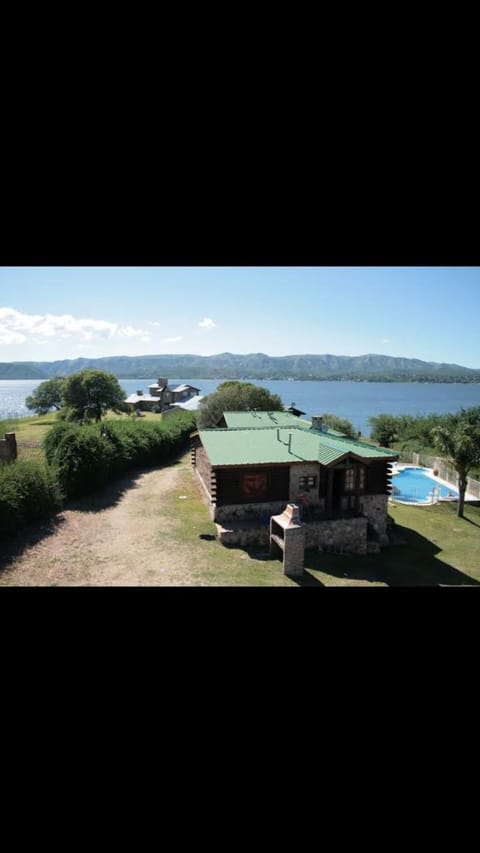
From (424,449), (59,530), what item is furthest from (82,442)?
(424,449)

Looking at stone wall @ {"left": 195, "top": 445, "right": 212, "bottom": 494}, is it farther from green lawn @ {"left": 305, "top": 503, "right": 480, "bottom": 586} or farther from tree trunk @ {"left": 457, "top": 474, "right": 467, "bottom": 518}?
tree trunk @ {"left": 457, "top": 474, "right": 467, "bottom": 518}

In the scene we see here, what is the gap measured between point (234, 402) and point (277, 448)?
10.5m

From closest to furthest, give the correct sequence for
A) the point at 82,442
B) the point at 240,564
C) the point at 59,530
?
the point at 240,564 → the point at 59,530 → the point at 82,442

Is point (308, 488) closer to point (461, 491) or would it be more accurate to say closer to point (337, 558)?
point (337, 558)

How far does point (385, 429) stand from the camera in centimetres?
2644

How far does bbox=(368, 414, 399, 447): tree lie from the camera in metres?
26.0

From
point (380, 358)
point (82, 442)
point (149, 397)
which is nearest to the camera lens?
point (82, 442)

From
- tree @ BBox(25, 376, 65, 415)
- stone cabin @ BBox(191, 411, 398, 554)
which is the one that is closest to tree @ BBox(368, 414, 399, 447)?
stone cabin @ BBox(191, 411, 398, 554)

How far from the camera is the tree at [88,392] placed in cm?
3028

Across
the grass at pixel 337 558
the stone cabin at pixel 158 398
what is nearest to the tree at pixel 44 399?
the stone cabin at pixel 158 398

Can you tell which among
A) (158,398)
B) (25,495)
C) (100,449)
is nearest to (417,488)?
(100,449)
